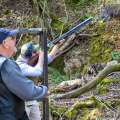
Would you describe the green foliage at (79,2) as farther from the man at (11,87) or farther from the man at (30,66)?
the man at (11,87)

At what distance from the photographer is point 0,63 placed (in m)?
3.71

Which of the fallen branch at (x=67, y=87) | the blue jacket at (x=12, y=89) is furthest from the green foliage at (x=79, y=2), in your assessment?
the blue jacket at (x=12, y=89)

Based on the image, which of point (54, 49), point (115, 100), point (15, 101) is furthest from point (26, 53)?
point (115, 100)

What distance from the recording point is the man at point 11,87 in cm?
370

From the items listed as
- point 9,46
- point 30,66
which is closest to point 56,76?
point 30,66

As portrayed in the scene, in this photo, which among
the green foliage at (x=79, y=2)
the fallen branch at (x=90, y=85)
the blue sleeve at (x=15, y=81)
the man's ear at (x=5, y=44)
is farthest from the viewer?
the green foliage at (x=79, y=2)

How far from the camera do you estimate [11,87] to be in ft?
12.2

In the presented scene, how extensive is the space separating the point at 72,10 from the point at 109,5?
69.6 inches

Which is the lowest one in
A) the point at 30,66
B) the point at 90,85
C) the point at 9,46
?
the point at 90,85

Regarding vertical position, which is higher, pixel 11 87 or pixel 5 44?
pixel 5 44

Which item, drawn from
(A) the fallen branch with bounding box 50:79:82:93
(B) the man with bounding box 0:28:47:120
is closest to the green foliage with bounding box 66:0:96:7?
(A) the fallen branch with bounding box 50:79:82:93

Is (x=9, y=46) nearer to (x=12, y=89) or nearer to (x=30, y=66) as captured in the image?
(x=12, y=89)

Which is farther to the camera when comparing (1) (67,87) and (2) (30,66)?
(1) (67,87)

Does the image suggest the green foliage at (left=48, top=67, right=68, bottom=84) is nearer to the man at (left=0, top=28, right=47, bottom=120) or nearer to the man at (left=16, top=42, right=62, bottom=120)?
the man at (left=16, top=42, right=62, bottom=120)
